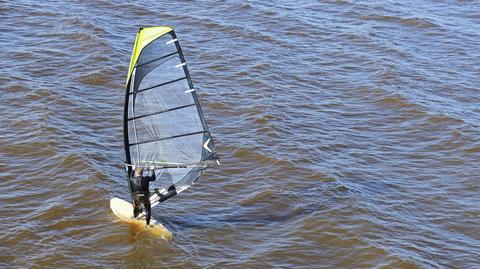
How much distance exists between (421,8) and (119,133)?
17.1 m

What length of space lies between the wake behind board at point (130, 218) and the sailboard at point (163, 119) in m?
0.54

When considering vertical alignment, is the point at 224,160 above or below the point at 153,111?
below

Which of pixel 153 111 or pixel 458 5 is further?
pixel 458 5

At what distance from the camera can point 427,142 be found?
2150cm

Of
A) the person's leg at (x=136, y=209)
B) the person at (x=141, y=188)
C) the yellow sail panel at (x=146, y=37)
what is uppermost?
the yellow sail panel at (x=146, y=37)

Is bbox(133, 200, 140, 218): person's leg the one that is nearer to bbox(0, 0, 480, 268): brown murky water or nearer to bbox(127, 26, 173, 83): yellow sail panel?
bbox(0, 0, 480, 268): brown murky water

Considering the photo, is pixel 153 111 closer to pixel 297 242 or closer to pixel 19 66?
pixel 297 242

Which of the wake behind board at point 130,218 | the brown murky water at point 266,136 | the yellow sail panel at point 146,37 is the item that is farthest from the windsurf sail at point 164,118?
the brown murky water at point 266,136

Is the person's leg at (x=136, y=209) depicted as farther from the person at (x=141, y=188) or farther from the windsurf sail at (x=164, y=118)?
the windsurf sail at (x=164, y=118)

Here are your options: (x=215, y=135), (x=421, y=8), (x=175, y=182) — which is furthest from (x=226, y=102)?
(x=421, y=8)

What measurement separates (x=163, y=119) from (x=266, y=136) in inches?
224

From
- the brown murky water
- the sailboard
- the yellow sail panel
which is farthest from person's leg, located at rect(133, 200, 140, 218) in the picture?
the yellow sail panel

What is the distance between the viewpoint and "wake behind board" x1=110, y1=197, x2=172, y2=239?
16359 millimetres

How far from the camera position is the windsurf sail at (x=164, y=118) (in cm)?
1545
